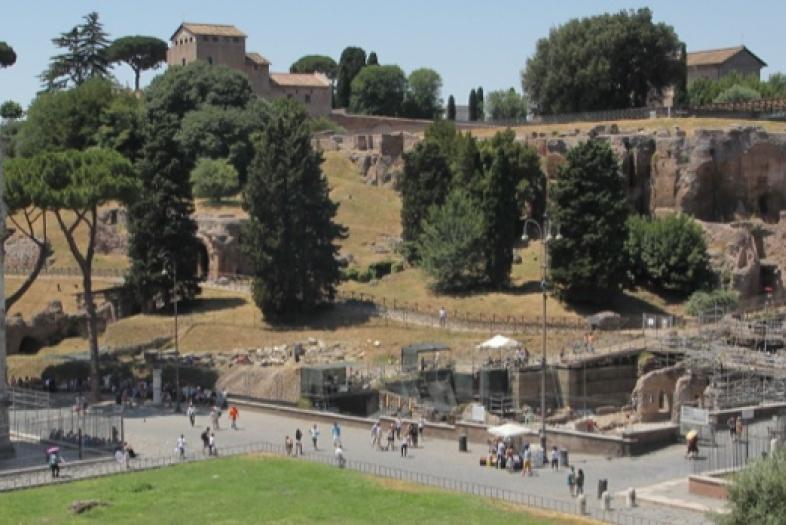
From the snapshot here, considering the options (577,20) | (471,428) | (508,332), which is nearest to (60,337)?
(508,332)

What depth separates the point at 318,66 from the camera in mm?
159375

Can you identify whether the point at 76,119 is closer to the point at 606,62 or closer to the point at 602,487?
the point at 606,62

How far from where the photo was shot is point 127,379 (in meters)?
60.3

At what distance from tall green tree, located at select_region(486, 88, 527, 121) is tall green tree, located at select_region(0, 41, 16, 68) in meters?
46.4

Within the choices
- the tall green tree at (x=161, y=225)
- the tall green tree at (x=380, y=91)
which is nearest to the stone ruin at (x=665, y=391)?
the tall green tree at (x=161, y=225)

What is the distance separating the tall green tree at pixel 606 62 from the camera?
316 feet

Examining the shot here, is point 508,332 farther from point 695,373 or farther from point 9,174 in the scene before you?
point 9,174

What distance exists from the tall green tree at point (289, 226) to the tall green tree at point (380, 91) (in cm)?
6032

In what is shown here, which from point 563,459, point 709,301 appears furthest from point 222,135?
point 563,459

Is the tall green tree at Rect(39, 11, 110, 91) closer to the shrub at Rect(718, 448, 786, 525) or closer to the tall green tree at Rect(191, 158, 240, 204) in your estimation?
the tall green tree at Rect(191, 158, 240, 204)

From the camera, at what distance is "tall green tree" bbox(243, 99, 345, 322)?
66.6 m

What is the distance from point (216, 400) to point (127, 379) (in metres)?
8.72

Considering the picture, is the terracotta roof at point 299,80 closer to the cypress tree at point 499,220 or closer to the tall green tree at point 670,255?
the cypress tree at point 499,220

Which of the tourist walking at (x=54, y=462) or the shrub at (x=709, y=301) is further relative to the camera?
the shrub at (x=709, y=301)
